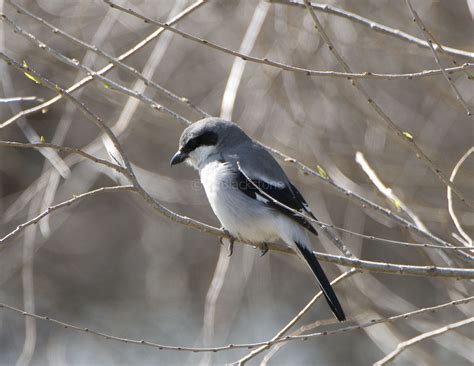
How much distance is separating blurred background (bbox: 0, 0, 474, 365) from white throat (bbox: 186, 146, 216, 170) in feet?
0.79

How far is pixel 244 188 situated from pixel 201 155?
16.0 inches

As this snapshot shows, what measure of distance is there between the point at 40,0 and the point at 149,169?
1733 millimetres

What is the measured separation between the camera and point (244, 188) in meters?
3.67

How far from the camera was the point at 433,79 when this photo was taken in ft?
17.8

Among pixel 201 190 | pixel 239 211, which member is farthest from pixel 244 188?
pixel 201 190

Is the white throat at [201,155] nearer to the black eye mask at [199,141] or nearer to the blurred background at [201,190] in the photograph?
the black eye mask at [199,141]

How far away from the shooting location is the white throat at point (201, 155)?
393cm

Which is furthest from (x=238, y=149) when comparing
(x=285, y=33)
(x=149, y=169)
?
(x=149, y=169)

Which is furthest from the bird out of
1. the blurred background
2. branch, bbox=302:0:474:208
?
branch, bbox=302:0:474:208

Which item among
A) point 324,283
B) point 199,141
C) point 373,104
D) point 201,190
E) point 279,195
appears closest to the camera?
point 373,104

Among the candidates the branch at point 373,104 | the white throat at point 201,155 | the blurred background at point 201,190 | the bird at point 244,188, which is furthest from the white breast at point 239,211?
the branch at point 373,104

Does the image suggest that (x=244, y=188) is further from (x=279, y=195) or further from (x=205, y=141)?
(x=205, y=141)

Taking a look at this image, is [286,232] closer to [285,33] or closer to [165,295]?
[285,33]

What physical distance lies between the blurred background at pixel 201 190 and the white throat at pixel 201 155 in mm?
242
